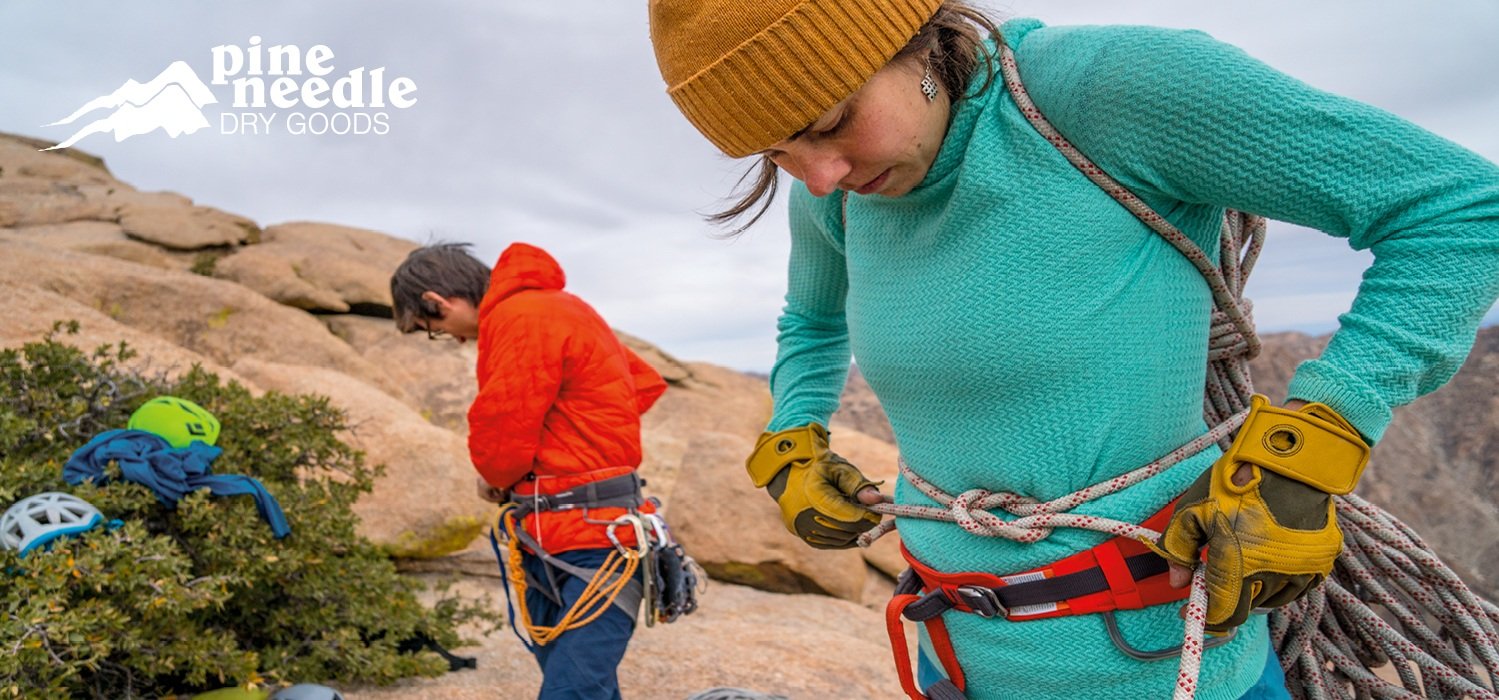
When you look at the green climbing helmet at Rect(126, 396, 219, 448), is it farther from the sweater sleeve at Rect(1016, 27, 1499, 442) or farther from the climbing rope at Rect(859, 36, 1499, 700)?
the sweater sleeve at Rect(1016, 27, 1499, 442)

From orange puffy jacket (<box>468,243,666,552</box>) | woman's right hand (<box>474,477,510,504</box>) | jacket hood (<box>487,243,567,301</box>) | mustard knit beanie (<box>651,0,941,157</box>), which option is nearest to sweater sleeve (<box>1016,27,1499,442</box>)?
mustard knit beanie (<box>651,0,941,157</box>)

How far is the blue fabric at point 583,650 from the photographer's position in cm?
378

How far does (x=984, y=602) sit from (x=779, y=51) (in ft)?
3.03

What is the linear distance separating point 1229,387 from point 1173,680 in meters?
0.53

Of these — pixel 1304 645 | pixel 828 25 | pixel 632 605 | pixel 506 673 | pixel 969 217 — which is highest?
pixel 828 25

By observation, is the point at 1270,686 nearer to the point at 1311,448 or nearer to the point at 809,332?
the point at 1311,448

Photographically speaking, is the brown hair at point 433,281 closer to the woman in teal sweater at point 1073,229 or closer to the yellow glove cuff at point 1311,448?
the woman in teal sweater at point 1073,229

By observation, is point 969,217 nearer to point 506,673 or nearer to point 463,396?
point 506,673

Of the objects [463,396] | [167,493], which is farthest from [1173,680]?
[463,396]

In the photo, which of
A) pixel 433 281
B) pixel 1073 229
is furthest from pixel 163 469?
pixel 1073 229

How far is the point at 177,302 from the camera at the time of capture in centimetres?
1220

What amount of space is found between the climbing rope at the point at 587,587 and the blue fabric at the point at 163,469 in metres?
1.31

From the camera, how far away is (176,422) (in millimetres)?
4691

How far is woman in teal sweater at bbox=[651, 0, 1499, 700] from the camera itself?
133 centimetres
